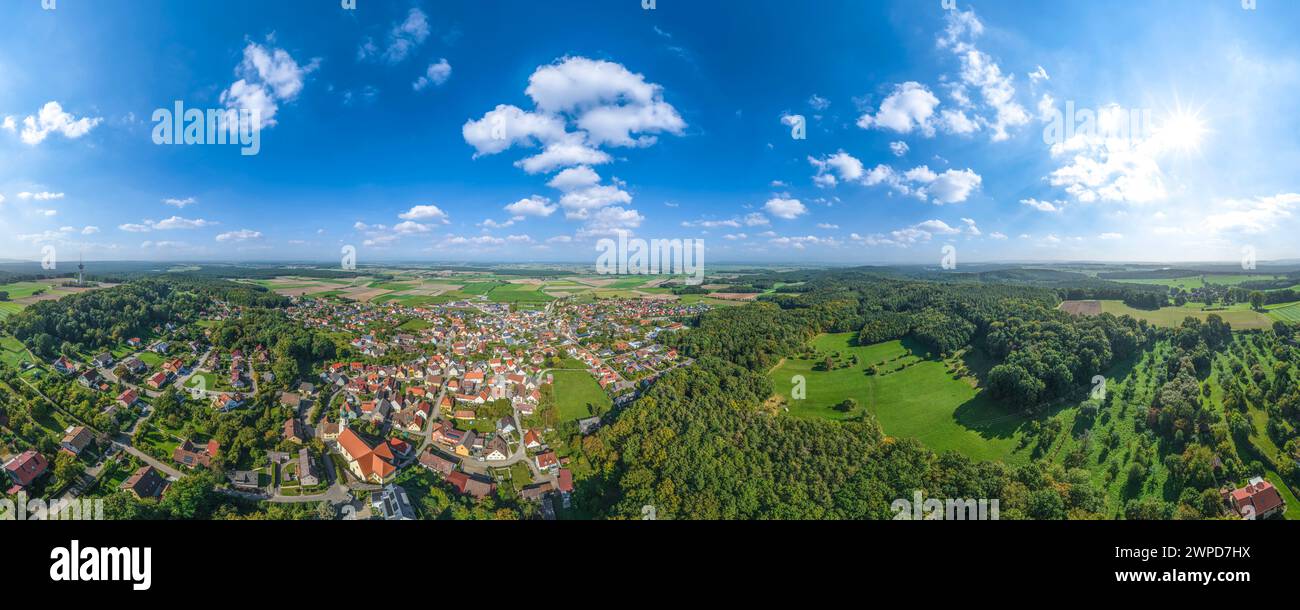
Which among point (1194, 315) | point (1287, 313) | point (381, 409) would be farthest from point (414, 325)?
point (1287, 313)

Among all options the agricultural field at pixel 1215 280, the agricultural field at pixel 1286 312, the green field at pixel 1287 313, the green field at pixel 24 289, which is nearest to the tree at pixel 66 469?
the green field at pixel 24 289

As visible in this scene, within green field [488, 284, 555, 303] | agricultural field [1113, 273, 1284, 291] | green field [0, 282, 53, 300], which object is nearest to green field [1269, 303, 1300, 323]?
agricultural field [1113, 273, 1284, 291]

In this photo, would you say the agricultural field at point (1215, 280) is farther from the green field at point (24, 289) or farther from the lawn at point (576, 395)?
the green field at point (24, 289)

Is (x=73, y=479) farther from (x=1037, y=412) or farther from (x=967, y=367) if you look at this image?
(x=967, y=367)

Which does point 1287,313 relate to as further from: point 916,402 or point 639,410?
point 639,410

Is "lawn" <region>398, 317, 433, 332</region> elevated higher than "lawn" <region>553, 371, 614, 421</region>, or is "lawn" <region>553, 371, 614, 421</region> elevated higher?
"lawn" <region>398, 317, 433, 332</region>

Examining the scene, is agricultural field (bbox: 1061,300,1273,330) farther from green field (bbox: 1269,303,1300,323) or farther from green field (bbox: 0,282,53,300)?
green field (bbox: 0,282,53,300)
